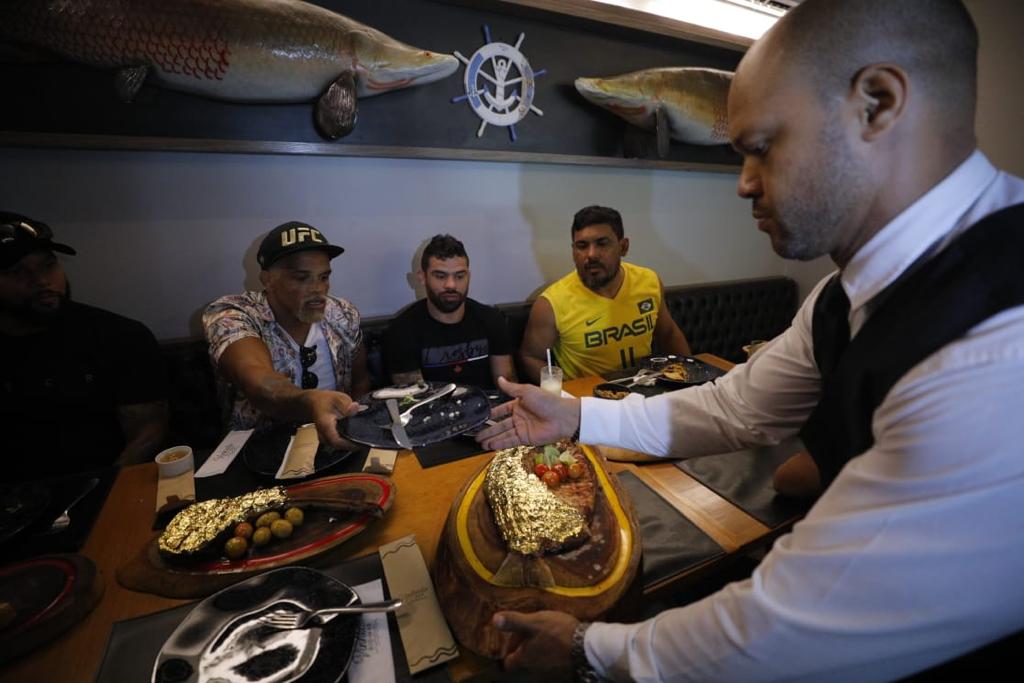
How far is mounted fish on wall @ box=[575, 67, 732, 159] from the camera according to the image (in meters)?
2.99

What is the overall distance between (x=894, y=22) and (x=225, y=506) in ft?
5.96

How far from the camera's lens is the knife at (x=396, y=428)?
1266 mm

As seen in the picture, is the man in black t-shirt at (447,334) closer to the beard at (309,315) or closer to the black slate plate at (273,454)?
the beard at (309,315)

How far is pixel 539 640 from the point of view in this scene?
0.83 m

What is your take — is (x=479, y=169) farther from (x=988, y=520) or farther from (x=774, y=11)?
(x=988, y=520)

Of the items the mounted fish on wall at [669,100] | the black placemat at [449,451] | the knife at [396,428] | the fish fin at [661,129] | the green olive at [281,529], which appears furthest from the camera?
the fish fin at [661,129]

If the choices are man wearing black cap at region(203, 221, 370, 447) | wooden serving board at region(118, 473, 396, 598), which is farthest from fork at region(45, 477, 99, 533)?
man wearing black cap at region(203, 221, 370, 447)

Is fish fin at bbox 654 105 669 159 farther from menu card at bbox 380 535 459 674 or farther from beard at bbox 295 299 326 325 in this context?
menu card at bbox 380 535 459 674

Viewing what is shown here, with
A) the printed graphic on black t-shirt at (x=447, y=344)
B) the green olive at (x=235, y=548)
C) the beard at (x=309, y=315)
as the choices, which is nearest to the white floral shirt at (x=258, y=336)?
the beard at (x=309, y=315)

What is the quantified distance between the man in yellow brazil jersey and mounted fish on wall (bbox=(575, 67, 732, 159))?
85cm

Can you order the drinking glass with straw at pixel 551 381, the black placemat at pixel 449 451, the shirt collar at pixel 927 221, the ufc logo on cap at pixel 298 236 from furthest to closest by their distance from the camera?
the ufc logo on cap at pixel 298 236
the drinking glass with straw at pixel 551 381
the black placemat at pixel 449 451
the shirt collar at pixel 927 221

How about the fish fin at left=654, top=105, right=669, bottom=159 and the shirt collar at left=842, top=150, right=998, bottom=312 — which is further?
the fish fin at left=654, top=105, right=669, bottom=159

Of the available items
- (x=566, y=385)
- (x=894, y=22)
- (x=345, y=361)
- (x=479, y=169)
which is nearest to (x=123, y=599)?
(x=345, y=361)

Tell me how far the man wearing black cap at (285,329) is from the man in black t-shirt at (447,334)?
0.95ft
